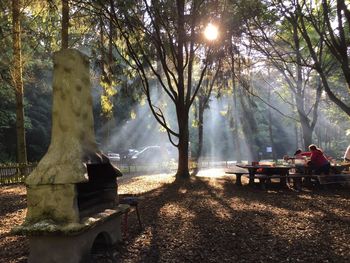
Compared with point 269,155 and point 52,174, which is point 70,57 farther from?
point 269,155

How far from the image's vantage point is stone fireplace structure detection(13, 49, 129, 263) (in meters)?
4.64

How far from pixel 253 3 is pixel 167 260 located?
9.31m

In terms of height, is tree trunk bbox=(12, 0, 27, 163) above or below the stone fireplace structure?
above

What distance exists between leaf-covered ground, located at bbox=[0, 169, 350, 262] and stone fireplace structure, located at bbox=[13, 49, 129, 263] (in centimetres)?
57

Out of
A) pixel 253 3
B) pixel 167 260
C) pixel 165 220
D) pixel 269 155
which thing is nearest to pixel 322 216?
pixel 165 220

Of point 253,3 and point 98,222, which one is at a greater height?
point 253,3

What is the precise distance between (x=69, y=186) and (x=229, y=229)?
10.6 feet

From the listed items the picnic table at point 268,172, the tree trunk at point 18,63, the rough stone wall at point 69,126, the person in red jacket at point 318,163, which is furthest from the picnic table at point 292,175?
the tree trunk at point 18,63

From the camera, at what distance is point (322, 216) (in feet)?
24.8

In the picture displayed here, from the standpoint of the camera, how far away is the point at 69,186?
469cm

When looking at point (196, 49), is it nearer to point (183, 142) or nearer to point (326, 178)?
point (183, 142)

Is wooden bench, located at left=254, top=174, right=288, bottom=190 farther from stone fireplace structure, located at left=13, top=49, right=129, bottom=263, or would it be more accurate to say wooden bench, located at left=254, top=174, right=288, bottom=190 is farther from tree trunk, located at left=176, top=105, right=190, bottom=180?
stone fireplace structure, located at left=13, top=49, right=129, bottom=263

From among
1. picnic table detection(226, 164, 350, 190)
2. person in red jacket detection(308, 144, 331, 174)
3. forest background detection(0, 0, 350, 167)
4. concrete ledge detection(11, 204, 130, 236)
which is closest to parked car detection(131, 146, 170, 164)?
forest background detection(0, 0, 350, 167)

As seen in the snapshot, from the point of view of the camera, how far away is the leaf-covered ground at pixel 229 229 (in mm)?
5301
